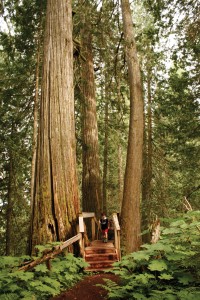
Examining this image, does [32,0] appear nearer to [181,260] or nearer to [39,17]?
[39,17]

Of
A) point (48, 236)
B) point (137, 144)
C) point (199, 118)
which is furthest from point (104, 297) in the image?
point (199, 118)

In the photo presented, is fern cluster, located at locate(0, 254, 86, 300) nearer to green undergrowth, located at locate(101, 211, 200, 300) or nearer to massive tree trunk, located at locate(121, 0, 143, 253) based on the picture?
green undergrowth, located at locate(101, 211, 200, 300)

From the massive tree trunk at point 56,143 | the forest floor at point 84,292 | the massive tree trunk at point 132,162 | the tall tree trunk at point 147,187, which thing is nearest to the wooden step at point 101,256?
the massive tree trunk at point 56,143

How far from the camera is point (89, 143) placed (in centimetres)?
1159

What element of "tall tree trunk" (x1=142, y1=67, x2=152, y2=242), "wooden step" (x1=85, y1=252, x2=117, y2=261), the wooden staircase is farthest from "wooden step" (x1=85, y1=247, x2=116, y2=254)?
"tall tree trunk" (x1=142, y1=67, x2=152, y2=242)

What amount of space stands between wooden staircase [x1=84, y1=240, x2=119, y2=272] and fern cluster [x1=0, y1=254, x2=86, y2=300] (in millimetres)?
1508

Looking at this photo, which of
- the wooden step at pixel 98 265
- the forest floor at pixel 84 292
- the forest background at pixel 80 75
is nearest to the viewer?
the forest floor at pixel 84 292

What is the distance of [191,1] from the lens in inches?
394

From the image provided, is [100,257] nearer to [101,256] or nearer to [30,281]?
[101,256]

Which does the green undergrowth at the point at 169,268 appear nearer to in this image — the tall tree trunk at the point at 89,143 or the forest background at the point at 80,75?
the forest background at the point at 80,75

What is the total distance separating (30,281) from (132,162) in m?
5.22

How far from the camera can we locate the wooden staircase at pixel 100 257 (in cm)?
699

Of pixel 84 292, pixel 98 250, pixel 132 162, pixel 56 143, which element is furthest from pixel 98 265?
pixel 132 162

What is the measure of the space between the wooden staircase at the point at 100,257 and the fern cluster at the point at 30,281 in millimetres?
1508
